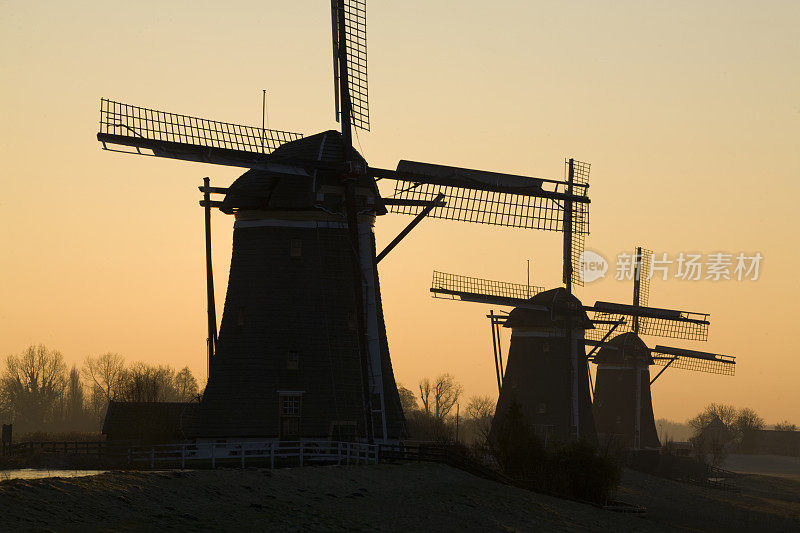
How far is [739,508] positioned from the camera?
6631 centimetres

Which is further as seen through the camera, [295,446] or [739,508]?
[739,508]

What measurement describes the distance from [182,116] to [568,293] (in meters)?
37.8

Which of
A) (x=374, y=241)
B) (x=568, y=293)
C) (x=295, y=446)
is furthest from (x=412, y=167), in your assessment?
(x=568, y=293)

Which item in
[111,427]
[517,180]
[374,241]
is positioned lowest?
[111,427]

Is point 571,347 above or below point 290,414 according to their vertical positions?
above

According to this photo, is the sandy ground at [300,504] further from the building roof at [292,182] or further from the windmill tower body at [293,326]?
the building roof at [292,182]

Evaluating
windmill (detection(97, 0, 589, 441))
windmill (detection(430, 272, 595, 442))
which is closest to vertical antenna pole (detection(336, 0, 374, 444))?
windmill (detection(97, 0, 589, 441))

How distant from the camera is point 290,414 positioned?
42.8 m

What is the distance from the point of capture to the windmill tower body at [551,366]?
72.4m

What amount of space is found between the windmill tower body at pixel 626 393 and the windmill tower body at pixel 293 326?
50.8 meters

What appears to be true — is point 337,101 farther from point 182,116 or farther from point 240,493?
point 240,493

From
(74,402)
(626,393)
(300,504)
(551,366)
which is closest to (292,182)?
(300,504)

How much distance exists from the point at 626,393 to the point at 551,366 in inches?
859

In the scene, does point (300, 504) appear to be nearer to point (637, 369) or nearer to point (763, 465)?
point (637, 369)
